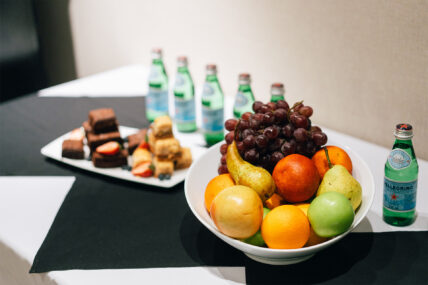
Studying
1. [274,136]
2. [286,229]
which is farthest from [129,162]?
[286,229]

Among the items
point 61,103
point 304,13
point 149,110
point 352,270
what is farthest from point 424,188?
point 61,103

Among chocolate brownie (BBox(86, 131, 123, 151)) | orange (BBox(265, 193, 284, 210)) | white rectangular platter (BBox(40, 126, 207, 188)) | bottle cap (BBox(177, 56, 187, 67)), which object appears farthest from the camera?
bottle cap (BBox(177, 56, 187, 67))

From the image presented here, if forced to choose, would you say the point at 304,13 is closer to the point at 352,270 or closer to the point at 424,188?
the point at 424,188

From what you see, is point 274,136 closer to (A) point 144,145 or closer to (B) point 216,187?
(B) point 216,187

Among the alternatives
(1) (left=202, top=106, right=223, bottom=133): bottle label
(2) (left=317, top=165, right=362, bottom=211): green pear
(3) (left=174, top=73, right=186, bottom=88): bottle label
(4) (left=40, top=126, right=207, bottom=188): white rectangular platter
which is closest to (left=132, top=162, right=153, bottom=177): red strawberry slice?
(4) (left=40, top=126, right=207, bottom=188): white rectangular platter

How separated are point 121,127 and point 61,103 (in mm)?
377

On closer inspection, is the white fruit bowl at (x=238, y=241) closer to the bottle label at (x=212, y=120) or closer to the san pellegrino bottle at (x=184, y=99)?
the bottle label at (x=212, y=120)

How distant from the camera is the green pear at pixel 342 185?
756 mm

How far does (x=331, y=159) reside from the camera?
0.85m

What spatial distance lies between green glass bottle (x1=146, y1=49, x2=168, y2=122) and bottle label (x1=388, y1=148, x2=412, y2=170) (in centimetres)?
81

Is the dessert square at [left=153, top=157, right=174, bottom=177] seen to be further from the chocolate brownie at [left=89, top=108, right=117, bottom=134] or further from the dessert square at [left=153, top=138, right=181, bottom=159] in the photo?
the chocolate brownie at [left=89, top=108, right=117, bottom=134]

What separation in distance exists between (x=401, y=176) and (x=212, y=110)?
58 cm

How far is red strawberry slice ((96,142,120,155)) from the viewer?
1.14m

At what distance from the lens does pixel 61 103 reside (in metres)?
1.65
